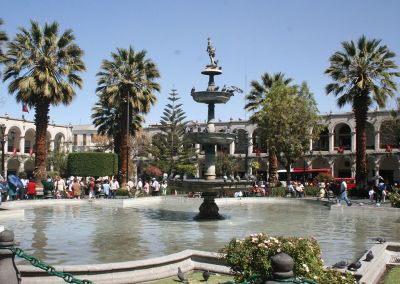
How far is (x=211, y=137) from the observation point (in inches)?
627

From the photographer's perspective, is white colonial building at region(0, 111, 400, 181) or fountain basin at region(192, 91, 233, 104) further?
white colonial building at region(0, 111, 400, 181)

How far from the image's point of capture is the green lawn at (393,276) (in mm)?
7762

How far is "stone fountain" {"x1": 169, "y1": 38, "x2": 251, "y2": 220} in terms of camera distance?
15.9 m

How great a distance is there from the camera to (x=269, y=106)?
3634 centimetres

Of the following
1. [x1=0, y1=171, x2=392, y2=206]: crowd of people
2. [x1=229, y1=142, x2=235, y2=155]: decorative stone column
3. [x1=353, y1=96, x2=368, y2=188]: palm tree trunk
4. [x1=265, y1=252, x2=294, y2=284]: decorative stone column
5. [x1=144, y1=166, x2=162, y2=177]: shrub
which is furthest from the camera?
[x1=229, y1=142, x2=235, y2=155]: decorative stone column

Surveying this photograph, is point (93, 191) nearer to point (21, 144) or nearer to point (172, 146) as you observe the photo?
point (172, 146)

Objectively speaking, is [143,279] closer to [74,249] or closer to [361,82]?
[74,249]

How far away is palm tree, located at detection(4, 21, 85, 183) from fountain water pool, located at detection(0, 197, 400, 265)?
10.1 meters

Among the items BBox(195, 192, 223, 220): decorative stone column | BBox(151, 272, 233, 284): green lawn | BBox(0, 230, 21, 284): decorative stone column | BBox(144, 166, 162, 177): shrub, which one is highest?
BBox(144, 166, 162, 177): shrub

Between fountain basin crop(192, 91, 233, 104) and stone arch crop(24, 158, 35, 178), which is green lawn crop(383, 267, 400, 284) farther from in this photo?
stone arch crop(24, 158, 35, 178)

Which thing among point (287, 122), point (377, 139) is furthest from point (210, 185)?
point (377, 139)

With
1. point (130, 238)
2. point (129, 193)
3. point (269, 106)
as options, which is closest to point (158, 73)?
point (269, 106)

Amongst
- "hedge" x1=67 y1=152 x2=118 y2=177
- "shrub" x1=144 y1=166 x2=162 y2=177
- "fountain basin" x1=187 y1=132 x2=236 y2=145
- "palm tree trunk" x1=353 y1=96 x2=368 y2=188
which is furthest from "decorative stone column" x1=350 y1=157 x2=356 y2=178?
"fountain basin" x1=187 y1=132 x2=236 y2=145

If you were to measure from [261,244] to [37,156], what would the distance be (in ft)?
84.0
